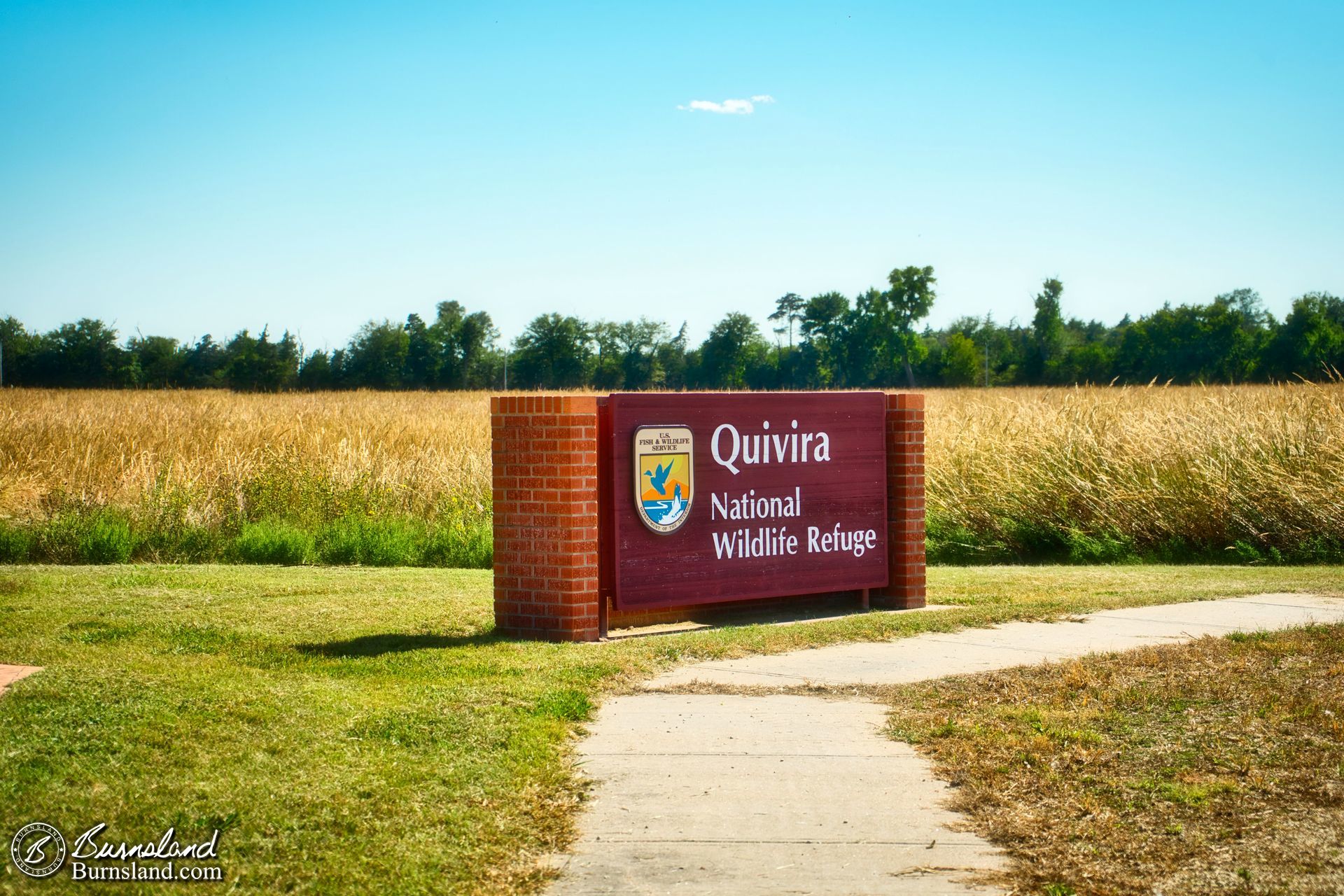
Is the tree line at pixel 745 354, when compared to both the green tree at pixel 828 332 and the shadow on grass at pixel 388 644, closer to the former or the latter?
the green tree at pixel 828 332

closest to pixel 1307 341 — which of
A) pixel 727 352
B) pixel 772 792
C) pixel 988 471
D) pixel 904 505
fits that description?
pixel 727 352

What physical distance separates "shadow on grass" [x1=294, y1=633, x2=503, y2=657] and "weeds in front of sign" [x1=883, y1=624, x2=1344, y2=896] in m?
2.55

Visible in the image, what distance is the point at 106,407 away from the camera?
763 inches

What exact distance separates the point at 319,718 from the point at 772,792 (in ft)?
6.36

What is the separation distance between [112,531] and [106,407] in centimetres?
933

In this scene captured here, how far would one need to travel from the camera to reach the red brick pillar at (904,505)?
8.42 metres

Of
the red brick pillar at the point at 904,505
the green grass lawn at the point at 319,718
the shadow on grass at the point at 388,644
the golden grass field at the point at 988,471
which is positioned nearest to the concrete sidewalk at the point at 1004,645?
the green grass lawn at the point at 319,718

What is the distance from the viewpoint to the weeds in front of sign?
3566 millimetres

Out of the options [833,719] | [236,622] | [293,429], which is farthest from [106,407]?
[833,719]

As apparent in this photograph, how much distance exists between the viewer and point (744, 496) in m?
7.69

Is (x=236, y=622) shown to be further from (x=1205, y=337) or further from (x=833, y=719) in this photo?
(x=1205, y=337)

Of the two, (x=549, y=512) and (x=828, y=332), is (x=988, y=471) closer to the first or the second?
(x=549, y=512)

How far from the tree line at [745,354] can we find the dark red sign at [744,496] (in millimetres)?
23340

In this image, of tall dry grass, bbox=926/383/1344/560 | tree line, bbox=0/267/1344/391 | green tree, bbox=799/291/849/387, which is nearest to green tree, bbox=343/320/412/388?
tree line, bbox=0/267/1344/391
